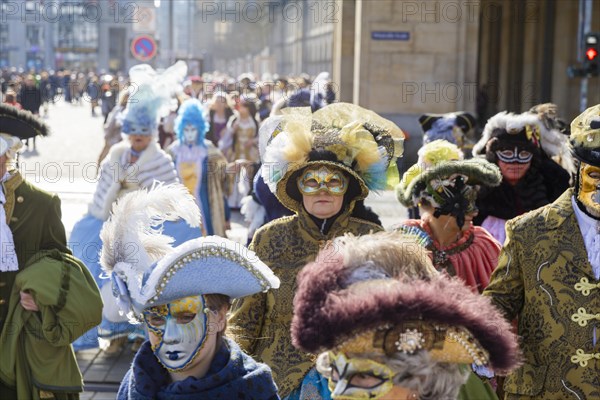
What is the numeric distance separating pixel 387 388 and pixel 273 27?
217 feet

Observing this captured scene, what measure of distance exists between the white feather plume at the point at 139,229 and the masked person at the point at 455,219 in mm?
1599

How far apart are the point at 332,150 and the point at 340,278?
223cm

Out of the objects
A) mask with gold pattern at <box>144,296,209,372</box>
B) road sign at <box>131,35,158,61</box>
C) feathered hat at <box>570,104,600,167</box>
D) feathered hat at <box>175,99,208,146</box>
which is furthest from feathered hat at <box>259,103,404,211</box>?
road sign at <box>131,35,158,61</box>

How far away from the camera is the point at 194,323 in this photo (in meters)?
3.78

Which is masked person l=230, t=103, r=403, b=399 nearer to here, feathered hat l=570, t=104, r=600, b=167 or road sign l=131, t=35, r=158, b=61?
feathered hat l=570, t=104, r=600, b=167

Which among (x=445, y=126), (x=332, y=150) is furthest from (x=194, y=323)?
(x=445, y=126)

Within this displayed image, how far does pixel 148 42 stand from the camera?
22391 mm

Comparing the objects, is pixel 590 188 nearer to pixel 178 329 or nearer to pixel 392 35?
pixel 178 329

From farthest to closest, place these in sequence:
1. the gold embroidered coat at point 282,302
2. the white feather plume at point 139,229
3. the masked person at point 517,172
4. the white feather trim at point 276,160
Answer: the masked person at point 517,172
the white feather trim at point 276,160
the gold embroidered coat at point 282,302
the white feather plume at point 139,229

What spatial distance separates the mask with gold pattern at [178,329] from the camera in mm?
3727

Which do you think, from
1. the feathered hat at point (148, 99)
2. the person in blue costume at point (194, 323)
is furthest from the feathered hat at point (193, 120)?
the person in blue costume at point (194, 323)

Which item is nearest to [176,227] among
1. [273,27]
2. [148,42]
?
[148,42]

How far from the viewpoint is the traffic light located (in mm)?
18875

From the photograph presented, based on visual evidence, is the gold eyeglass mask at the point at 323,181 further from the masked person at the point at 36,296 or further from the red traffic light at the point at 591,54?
the red traffic light at the point at 591,54
